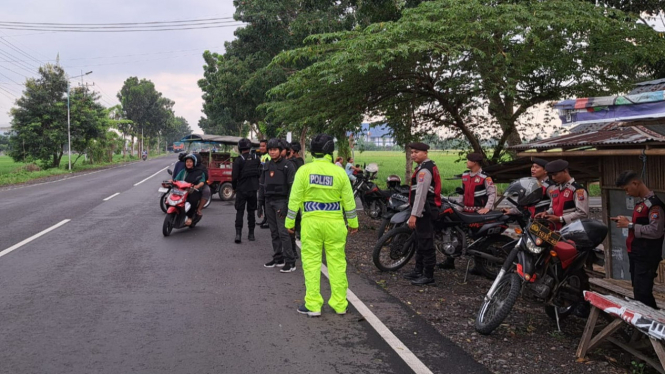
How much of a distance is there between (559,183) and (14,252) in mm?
7809

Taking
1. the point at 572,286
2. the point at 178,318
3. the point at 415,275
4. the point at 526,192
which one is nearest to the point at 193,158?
the point at 415,275

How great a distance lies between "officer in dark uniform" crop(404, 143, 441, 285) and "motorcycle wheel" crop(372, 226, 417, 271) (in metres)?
0.39

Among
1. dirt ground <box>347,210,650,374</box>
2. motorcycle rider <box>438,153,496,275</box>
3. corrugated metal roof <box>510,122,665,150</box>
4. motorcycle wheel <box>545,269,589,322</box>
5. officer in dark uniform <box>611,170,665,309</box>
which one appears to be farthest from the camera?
motorcycle rider <box>438,153,496,275</box>

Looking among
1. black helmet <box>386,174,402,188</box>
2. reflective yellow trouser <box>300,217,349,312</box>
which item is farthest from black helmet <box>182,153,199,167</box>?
reflective yellow trouser <box>300,217,349,312</box>

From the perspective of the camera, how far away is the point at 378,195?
12680mm

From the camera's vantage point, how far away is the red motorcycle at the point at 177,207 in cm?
995

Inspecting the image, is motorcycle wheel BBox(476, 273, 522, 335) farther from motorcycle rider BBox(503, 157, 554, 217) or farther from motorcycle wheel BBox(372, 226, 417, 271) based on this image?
motorcycle wheel BBox(372, 226, 417, 271)

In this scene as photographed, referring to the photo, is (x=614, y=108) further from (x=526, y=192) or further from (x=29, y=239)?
(x=29, y=239)

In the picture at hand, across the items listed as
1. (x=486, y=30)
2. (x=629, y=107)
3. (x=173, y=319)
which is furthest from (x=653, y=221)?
(x=486, y=30)

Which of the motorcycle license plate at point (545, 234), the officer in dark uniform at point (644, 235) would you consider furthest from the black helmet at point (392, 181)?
the officer in dark uniform at point (644, 235)

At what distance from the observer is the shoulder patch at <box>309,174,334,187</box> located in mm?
5355

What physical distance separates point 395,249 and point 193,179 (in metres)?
5.03

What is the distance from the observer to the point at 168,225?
994 centimetres

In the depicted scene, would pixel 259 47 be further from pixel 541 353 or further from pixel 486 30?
pixel 541 353
